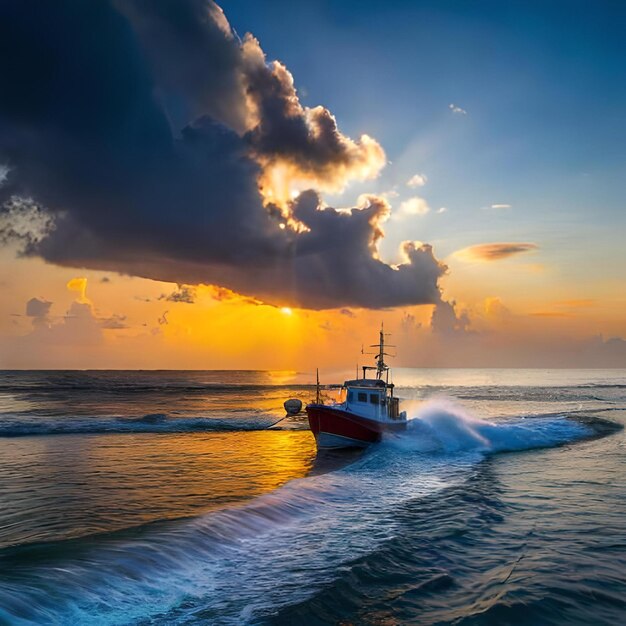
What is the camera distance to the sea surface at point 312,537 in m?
9.48

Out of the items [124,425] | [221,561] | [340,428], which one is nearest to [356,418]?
[340,428]

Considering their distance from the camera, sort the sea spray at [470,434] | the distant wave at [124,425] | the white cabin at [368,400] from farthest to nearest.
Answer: the distant wave at [124,425], the white cabin at [368,400], the sea spray at [470,434]

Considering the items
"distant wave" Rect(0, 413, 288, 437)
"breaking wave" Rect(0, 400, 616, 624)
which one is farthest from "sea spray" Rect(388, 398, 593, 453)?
"distant wave" Rect(0, 413, 288, 437)

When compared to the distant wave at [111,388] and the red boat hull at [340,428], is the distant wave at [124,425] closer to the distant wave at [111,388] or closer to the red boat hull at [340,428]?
the red boat hull at [340,428]

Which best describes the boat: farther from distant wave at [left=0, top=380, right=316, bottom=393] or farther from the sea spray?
distant wave at [left=0, top=380, right=316, bottom=393]

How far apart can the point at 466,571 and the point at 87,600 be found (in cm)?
833

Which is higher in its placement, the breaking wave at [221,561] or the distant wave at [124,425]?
the breaking wave at [221,561]

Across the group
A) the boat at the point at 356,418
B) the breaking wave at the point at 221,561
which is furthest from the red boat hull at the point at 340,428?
the breaking wave at the point at 221,561

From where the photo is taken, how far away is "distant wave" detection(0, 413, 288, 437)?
4259 centimetres

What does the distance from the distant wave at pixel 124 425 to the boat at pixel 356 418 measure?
16.1 meters

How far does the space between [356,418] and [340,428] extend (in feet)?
4.20

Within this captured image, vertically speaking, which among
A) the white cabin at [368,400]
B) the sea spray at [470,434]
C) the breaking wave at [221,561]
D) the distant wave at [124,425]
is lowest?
the distant wave at [124,425]

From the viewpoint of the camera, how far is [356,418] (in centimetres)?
3269

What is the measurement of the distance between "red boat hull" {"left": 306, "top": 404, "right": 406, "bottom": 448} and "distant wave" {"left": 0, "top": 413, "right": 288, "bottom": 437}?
52.2ft
